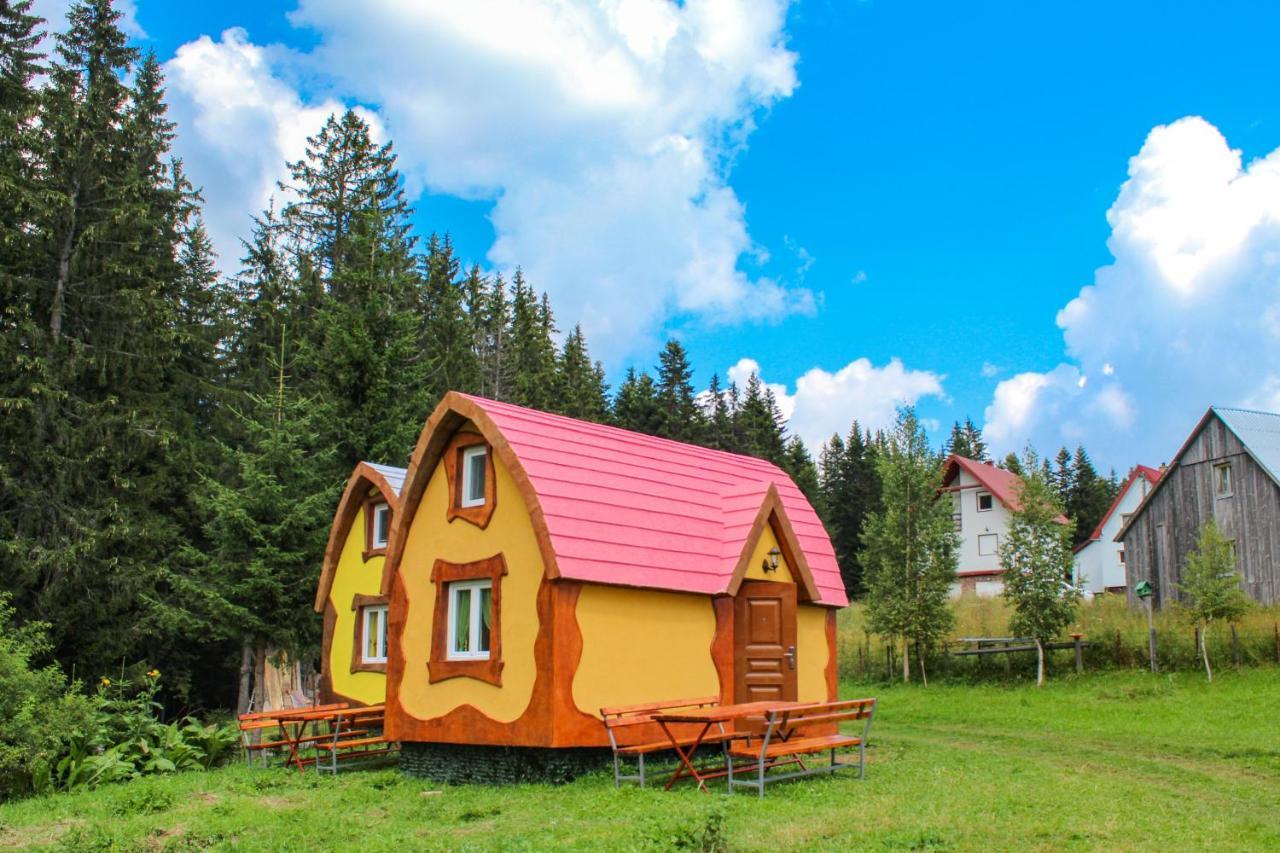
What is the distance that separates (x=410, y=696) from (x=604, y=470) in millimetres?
4503

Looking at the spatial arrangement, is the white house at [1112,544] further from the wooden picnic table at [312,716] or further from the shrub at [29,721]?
the shrub at [29,721]

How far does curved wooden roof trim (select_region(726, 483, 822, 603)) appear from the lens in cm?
1549

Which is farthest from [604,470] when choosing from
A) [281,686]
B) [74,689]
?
[281,686]

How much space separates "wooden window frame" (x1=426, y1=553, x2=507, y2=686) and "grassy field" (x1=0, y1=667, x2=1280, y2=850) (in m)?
1.56

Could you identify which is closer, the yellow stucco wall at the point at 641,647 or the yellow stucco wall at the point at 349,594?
the yellow stucco wall at the point at 641,647

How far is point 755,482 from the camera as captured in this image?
17516mm

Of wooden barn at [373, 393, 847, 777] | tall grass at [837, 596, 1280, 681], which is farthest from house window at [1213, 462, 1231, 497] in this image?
wooden barn at [373, 393, 847, 777]

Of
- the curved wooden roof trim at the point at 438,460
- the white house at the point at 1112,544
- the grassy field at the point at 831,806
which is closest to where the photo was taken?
the grassy field at the point at 831,806

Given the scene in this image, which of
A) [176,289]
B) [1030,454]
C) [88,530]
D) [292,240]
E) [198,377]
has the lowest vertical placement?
[88,530]

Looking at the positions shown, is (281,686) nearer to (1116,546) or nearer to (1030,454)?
(1030,454)

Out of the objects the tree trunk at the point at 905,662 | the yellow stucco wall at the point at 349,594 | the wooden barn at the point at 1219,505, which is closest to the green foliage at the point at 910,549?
the tree trunk at the point at 905,662

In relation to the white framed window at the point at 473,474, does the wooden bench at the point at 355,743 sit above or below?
below

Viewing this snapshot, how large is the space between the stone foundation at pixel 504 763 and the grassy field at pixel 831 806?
0.49 meters

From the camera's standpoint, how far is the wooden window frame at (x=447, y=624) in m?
14.5
